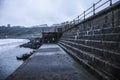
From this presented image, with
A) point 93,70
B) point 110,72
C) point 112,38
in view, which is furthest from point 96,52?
point 110,72

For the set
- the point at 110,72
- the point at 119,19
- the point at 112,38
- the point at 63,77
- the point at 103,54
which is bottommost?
the point at 63,77

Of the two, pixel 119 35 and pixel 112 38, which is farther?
pixel 112 38

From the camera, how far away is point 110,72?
5844 millimetres

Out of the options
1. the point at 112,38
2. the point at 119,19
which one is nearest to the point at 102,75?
the point at 112,38

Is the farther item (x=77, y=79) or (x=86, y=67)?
(x=86, y=67)

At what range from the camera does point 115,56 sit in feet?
18.9

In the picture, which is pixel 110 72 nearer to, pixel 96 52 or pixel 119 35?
pixel 119 35

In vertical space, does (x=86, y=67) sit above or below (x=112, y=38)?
below

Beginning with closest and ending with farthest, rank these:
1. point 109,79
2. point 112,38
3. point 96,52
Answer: point 109,79 → point 112,38 → point 96,52

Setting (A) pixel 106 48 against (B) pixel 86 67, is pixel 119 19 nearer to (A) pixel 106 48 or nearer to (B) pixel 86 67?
(A) pixel 106 48

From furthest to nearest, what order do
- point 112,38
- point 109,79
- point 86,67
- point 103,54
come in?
1. point 86,67
2. point 103,54
3. point 112,38
4. point 109,79

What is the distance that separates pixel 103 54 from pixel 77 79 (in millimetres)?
1526

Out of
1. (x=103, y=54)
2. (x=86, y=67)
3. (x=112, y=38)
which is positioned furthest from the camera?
(x=86, y=67)

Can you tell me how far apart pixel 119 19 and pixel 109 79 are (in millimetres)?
2469
